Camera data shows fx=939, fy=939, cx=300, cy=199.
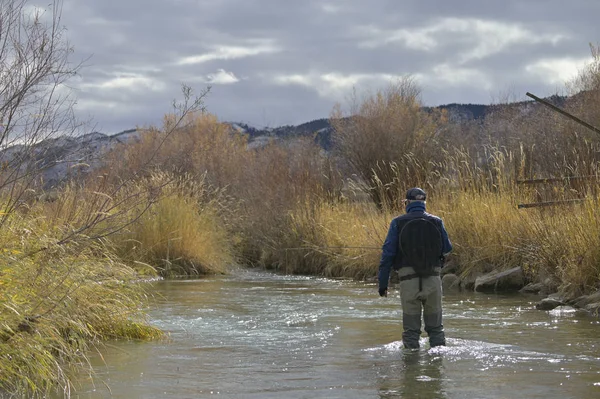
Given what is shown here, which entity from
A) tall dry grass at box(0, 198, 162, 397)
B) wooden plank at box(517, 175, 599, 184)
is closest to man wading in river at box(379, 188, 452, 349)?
tall dry grass at box(0, 198, 162, 397)

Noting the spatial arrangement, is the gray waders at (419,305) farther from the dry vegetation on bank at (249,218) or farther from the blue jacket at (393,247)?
the dry vegetation on bank at (249,218)

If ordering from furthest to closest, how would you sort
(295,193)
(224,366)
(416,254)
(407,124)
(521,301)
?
1. (407,124)
2. (295,193)
3. (521,301)
4. (416,254)
5. (224,366)

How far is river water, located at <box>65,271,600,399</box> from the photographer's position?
7641 mm

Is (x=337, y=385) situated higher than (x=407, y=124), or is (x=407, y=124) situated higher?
(x=407, y=124)

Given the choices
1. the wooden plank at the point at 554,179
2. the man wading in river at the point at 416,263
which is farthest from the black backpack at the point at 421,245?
the wooden plank at the point at 554,179

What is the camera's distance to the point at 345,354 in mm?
9453

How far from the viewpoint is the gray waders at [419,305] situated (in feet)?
30.5

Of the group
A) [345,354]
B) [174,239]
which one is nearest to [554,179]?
[345,354]

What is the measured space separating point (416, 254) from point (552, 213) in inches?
251

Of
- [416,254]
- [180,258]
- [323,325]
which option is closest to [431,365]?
[416,254]

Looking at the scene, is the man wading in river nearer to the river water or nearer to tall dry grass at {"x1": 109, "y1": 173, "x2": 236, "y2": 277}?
the river water

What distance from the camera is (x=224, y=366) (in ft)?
28.5

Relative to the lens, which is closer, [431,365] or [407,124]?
[431,365]

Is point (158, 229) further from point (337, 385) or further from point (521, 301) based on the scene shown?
point (337, 385)
